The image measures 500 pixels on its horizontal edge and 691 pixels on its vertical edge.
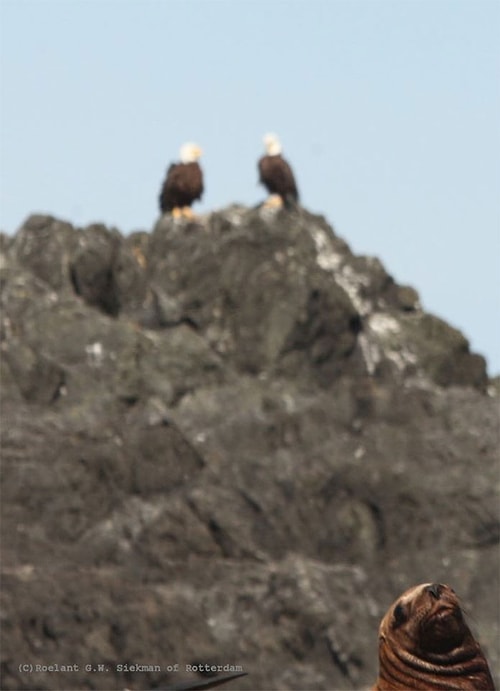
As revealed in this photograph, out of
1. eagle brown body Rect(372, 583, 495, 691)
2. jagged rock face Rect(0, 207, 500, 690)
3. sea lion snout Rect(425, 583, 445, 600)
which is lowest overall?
jagged rock face Rect(0, 207, 500, 690)

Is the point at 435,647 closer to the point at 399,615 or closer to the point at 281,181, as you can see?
the point at 399,615

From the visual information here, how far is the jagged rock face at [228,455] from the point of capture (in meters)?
37.4

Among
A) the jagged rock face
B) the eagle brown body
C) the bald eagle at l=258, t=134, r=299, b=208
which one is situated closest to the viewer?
the eagle brown body

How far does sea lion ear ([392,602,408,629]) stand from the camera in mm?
10469

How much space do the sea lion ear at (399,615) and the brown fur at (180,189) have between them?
1624 inches

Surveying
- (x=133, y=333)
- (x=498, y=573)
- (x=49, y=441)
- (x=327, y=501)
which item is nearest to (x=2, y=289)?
(x=133, y=333)

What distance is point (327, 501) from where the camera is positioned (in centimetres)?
4331

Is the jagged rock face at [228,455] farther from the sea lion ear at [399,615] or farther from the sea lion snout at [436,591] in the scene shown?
the sea lion snout at [436,591]

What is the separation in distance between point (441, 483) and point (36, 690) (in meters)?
12.4

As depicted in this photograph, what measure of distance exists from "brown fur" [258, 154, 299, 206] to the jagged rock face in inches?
44.4

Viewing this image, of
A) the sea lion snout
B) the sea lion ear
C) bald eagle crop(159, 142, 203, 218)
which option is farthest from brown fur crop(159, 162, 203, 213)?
the sea lion snout

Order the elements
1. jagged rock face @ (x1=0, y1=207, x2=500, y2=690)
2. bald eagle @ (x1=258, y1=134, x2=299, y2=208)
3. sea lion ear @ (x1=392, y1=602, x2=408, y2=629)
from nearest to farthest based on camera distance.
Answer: sea lion ear @ (x1=392, y1=602, x2=408, y2=629)
jagged rock face @ (x1=0, y1=207, x2=500, y2=690)
bald eagle @ (x1=258, y1=134, x2=299, y2=208)

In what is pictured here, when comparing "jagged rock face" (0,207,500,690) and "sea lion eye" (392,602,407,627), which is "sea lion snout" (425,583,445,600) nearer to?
"sea lion eye" (392,602,407,627)

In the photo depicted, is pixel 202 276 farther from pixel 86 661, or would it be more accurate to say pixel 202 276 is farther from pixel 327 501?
pixel 86 661
